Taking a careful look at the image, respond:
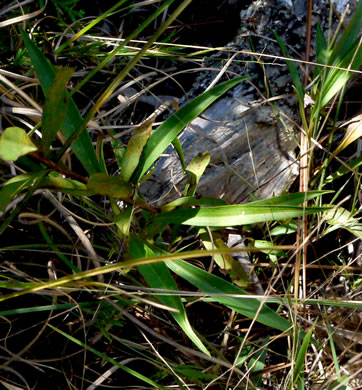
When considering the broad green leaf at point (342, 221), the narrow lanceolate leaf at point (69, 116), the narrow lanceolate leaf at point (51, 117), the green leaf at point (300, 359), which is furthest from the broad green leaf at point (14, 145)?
the broad green leaf at point (342, 221)

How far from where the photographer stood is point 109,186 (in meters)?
0.99

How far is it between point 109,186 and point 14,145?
0.25m

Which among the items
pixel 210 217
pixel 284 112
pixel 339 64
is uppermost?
pixel 339 64

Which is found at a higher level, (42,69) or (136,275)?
(42,69)

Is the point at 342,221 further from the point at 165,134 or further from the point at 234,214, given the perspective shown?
the point at 165,134

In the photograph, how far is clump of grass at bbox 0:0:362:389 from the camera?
106cm

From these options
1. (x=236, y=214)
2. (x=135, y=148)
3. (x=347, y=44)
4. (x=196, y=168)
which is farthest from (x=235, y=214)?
(x=347, y=44)

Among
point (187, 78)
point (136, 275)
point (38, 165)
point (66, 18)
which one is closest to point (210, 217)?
point (136, 275)

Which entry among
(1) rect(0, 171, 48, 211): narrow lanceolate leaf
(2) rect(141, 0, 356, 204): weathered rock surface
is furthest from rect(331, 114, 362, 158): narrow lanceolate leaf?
(1) rect(0, 171, 48, 211): narrow lanceolate leaf

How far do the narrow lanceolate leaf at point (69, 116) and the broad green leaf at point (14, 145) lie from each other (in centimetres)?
25

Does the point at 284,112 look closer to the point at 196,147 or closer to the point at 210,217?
the point at 196,147

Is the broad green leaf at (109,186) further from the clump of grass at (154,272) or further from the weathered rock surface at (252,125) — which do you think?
the weathered rock surface at (252,125)

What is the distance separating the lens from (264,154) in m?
1.40

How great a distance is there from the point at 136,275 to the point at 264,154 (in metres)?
0.50
